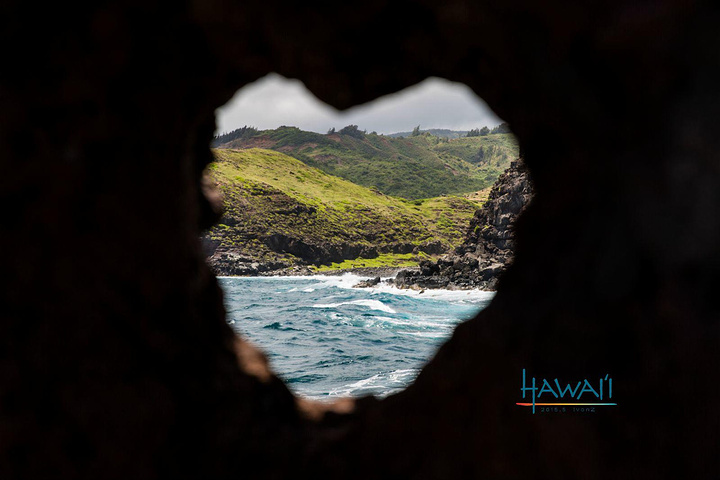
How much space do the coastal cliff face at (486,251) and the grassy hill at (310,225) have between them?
4211 centimetres

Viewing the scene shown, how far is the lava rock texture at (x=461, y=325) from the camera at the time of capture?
2557 mm

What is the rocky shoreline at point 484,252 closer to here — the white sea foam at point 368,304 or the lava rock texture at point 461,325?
the white sea foam at point 368,304

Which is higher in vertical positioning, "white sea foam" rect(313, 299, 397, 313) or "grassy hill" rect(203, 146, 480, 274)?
"grassy hill" rect(203, 146, 480, 274)

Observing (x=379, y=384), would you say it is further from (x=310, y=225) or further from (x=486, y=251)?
(x=310, y=225)

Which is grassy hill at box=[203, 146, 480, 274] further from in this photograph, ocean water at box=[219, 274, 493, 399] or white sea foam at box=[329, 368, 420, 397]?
white sea foam at box=[329, 368, 420, 397]

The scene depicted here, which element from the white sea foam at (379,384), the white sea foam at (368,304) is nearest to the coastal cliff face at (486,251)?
the white sea foam at (368,304)

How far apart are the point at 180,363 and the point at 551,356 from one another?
2961 mm

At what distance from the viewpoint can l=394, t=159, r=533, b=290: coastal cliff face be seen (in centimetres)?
5022

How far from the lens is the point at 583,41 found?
2.82m

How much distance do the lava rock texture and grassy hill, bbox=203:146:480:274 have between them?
94.7 meters

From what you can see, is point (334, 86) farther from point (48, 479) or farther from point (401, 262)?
point (401, 262)

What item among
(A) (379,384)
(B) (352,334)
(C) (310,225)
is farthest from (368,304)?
(C) (310,225)

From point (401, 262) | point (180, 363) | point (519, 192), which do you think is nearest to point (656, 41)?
point (180, 363)

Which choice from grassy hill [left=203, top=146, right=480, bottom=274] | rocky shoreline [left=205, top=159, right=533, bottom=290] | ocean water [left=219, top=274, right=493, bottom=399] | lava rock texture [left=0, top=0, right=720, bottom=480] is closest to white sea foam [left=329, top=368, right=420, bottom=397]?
ocean water [left=219, top=274, right=493, bottom=399]
